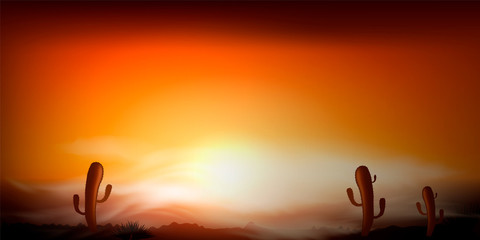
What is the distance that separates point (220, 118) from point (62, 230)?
1.57 metres

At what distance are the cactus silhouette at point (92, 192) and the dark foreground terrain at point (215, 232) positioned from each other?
0.22 meters

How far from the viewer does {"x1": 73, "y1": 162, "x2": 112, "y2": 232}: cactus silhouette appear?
385 centimetres

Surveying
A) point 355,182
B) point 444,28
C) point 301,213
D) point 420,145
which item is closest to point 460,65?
point 444,28

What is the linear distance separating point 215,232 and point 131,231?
26.3 inches

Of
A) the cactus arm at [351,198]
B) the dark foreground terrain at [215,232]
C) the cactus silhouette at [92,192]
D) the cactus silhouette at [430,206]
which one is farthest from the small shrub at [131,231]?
the cactus silhouette at [430,206]

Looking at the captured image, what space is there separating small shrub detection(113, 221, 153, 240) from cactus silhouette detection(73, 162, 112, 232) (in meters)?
0.23

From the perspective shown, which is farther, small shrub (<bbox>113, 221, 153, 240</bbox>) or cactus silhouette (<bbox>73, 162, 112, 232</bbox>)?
small shrub (<bbox>113, 221, 153, 240</bbox>)

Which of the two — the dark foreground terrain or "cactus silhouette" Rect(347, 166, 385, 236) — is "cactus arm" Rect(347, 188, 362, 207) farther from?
the dark foreground terrain

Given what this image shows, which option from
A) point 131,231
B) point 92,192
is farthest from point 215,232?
point 92,192

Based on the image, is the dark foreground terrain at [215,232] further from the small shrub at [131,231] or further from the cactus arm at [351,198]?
the cactus arm at [351,198]

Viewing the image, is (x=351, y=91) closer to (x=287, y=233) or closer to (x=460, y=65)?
(x=460, y=65)

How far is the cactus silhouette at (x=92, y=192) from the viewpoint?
3.85m

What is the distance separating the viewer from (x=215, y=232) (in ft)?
13.4

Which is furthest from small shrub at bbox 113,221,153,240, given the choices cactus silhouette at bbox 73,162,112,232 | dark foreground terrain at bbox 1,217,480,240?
cactus silhouette at bbox 73,162,112,232
